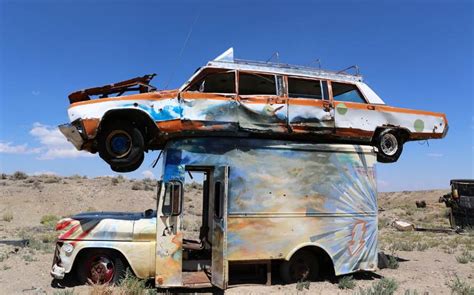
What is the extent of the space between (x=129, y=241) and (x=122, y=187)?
2314cm

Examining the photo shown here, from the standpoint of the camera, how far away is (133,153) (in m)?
7.63

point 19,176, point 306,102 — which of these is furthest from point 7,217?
point 306,102

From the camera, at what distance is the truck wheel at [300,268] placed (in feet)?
26.9

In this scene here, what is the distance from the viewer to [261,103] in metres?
8.11

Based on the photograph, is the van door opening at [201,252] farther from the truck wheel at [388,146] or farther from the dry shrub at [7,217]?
the dry shrub at [7,217]

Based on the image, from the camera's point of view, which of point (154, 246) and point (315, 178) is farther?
point (315, 178)

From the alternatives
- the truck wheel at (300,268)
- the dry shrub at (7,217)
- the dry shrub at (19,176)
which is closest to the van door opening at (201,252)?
the truck wheel at (300,268)

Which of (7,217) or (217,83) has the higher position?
(217,83)

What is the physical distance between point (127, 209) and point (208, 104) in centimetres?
1935

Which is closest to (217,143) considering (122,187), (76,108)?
(76,108)

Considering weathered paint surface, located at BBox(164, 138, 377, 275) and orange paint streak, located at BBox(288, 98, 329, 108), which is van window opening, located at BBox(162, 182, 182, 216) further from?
orange paint streak, located at BBox(288, 98, 329, 108)

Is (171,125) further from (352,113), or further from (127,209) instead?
(127,209)

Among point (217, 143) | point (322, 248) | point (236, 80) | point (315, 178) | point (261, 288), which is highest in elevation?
point (236, 80)

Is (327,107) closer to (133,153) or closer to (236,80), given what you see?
(236,80)
